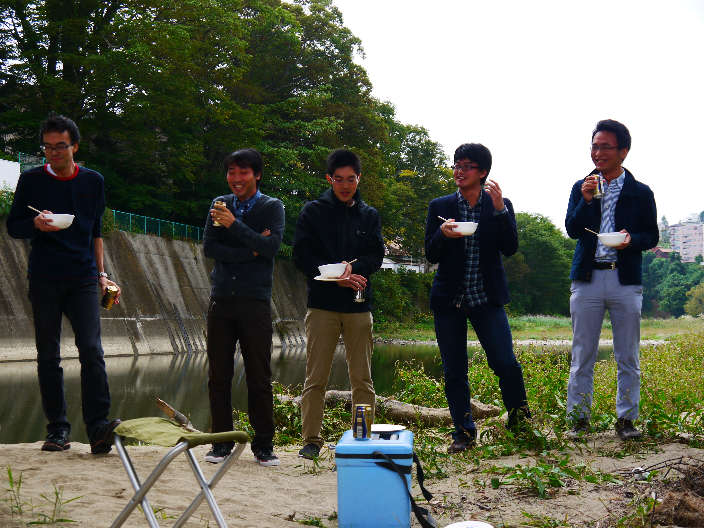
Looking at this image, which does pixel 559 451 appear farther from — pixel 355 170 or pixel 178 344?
pixel 178 344

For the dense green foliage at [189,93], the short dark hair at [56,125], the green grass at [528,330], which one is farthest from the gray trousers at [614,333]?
the green grass at [528,330]

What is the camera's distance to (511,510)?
12.6ft

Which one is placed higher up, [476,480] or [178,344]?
[476,480]

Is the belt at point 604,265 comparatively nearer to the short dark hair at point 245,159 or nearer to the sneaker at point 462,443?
the sneaker at point 462,443

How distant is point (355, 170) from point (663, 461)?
9.14 feet

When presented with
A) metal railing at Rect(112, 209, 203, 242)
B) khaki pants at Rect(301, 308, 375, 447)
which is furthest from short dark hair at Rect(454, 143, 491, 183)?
metal railing at Rect(112, 209, 203, 242)

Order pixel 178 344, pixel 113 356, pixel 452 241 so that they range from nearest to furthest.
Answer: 1. pixel 452 241
2. pixel 113 356
3. pixel 178 344

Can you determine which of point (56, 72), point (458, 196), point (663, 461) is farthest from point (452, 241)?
point (56, 72)

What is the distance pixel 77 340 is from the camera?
4.76 m

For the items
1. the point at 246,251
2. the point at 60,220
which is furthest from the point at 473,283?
the point at 60,220

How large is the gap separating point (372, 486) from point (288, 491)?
3.42 feet

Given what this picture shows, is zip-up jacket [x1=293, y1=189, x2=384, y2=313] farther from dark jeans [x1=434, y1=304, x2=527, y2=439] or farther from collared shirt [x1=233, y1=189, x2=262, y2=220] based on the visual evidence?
dark jeans [x1=434, y1=304, x2=527, y2=439]

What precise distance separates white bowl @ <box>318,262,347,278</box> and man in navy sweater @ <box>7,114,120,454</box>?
4.91ft

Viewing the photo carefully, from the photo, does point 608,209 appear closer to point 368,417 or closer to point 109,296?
point 368,417
